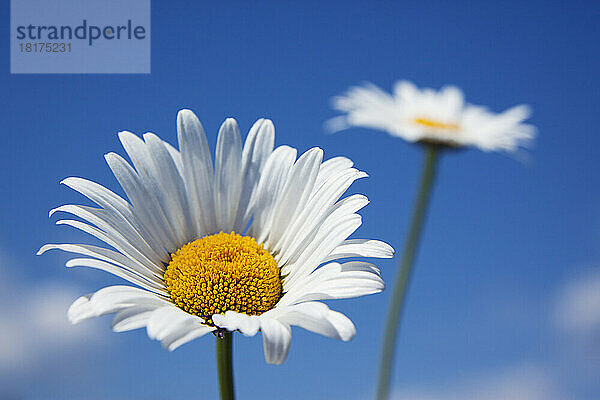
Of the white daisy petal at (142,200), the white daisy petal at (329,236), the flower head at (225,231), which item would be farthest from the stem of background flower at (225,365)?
the white daisy petal at (142,200)

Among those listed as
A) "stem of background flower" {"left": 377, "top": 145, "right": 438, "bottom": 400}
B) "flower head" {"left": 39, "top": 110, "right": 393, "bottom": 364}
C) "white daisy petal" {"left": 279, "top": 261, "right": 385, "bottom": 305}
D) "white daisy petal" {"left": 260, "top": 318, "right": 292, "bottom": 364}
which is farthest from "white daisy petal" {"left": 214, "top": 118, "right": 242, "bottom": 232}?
"stem of background flower" {"left": 377, "top": 145, "right": 438, "bottom": 400}

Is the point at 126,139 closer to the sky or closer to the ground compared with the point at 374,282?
closer to the sky

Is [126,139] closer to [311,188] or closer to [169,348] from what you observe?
[311,188]

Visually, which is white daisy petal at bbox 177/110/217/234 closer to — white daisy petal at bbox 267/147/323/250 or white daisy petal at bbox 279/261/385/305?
white daisy petal at bbox 267/147/323/250

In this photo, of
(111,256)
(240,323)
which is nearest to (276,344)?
(240,323)

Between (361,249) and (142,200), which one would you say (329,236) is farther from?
(142,200)

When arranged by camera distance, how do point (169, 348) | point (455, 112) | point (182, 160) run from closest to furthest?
point (169, 348) < point (455, 112) < point (182, 160)

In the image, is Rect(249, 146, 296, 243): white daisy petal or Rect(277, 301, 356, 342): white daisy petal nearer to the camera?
Rect(277, 301, 356, 342): white daisy petal

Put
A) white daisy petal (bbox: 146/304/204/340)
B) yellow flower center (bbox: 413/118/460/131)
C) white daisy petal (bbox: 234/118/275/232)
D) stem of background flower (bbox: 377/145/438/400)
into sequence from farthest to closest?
→ 1. white daisy petal (bbox: 234/118/275/232)
2. yellow flower center (bbox: 413/118/460/131)
3. white daisy petal (bbox: 146/304/204/340)
4. stem of background flower (bbox: 377/145/438/400)

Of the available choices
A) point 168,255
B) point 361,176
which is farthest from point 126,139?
point 361,176
